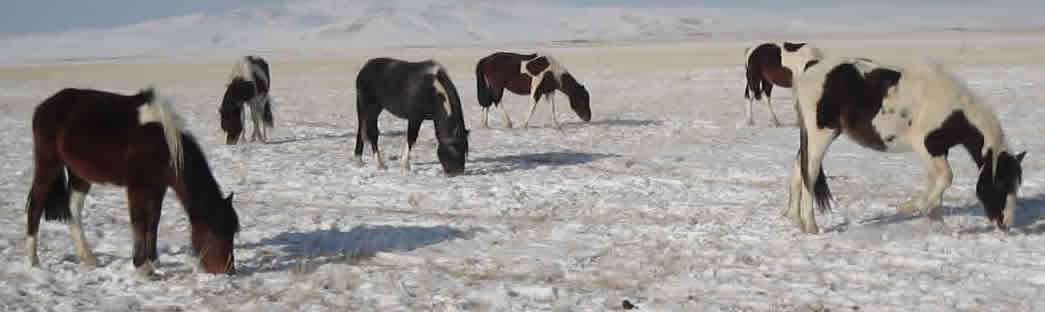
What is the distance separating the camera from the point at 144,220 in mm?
6562

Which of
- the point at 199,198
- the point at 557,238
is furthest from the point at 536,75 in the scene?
the point at 199,198

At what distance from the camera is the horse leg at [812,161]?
823cm

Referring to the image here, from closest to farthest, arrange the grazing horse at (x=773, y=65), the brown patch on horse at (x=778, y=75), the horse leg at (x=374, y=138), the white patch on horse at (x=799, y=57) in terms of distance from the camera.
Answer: the horse leg at (x=374, y=138)
the white patch on horse at (x=799, y=57)
the grazing horse at (x=773, y=65)
the brown patch on horse at (x=778, y=75)

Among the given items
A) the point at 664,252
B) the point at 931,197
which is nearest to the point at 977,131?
the point at 931,197

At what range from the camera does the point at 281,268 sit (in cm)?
720

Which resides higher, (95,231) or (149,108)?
(149,108)

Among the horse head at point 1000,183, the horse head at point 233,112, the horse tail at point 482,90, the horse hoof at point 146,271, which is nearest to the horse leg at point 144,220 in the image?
the horse hoof at point 146,271

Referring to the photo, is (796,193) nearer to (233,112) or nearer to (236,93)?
(233,112)

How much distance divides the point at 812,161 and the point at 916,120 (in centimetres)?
91

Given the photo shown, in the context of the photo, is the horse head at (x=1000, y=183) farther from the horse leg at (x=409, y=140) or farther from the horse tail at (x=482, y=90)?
the horse tail at (x=482, y=90)

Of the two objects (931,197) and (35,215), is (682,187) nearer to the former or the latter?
(931,197)

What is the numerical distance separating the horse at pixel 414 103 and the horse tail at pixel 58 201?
5.66m

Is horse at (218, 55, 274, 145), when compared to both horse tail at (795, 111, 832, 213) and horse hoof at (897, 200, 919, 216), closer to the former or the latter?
horse tail at (795, 111, 832, 213)

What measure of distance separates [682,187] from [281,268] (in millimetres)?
5388
